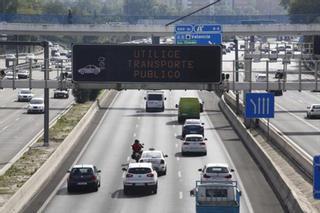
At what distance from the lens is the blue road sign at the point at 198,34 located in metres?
82.1

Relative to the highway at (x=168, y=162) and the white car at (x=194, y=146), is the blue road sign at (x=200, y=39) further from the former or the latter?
the white car at (x=194, y=146)

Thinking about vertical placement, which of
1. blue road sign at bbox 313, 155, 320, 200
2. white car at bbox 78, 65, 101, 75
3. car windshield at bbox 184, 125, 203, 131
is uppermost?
white car at bbox 78, 65, 101, 75

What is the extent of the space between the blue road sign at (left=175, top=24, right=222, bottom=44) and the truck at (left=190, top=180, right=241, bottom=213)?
161 ft

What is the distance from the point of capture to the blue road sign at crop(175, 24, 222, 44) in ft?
269

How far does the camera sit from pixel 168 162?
55.3 m

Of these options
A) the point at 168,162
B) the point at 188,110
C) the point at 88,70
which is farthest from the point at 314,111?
the point at 88,70

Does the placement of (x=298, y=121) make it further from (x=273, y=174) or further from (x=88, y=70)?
(x=88, y=70)

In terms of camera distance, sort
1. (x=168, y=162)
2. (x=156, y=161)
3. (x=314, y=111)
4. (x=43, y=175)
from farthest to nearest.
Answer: (x=314, y=111) → (x=168, y=162) → (x=156, y=161) → (x=43, y=175)

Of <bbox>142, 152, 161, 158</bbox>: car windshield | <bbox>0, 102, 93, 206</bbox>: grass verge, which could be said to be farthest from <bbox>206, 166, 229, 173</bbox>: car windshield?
<bbox>0, 102, 93, 206</bbox>: grass verge

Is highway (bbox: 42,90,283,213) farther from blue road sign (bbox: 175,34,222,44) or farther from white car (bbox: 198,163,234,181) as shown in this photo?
blue road sign (bbox: 175,34,222,44)

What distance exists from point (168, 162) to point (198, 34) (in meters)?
29.7

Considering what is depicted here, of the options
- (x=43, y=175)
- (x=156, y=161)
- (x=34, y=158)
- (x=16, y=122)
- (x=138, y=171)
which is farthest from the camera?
(x=16, y=122)

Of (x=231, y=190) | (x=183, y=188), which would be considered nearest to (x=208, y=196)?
(x=231, y=190)

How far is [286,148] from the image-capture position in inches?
2117
